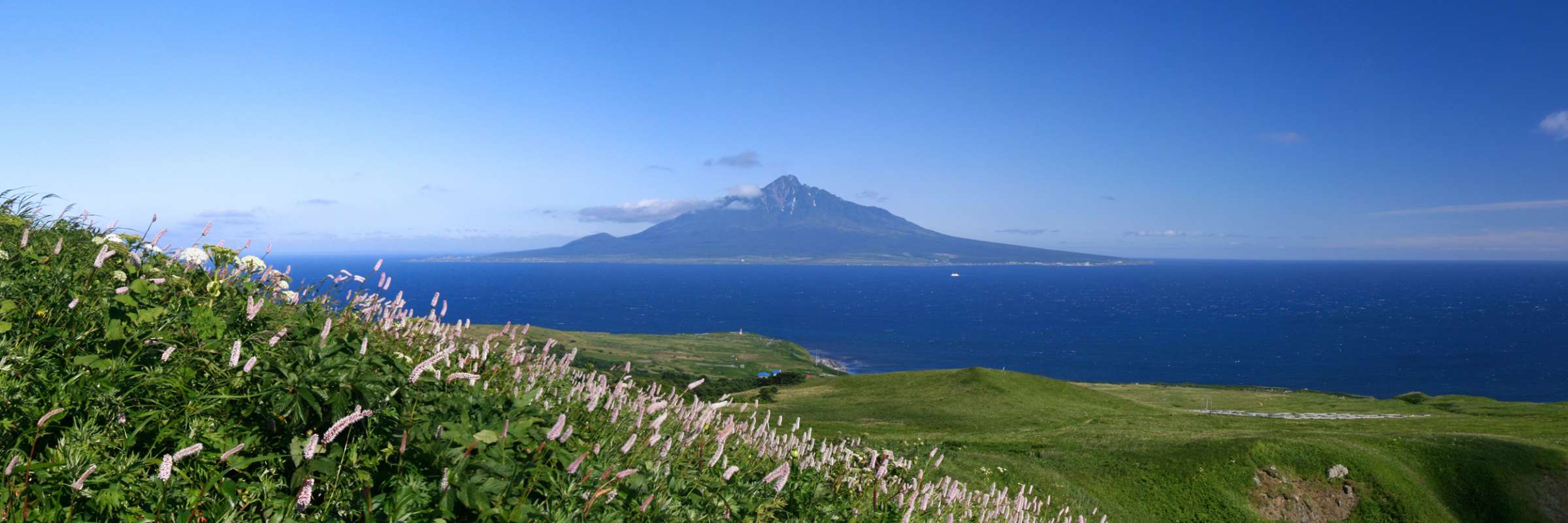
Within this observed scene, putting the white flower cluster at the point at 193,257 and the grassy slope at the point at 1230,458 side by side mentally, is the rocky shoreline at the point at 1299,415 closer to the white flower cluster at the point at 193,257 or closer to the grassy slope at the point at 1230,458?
the grassy slope at the point at 1230,458

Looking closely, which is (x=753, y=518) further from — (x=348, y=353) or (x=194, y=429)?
(x=194, y=429)

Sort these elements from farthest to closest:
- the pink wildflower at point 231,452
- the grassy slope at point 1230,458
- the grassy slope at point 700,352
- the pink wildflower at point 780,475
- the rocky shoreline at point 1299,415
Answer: the grassy slope at point 700,352
the rocky shoreline at point 1299,415
the grassy slope at point 1230,458
the pink wildflower at point 780,475
the pink wildflower at point 231,452

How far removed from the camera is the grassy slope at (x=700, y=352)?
12051 centimetres

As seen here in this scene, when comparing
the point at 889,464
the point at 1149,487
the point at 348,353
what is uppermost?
the point at 348,353

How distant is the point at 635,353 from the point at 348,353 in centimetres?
13188

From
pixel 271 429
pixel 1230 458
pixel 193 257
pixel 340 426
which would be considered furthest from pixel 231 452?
pixel 1230 458

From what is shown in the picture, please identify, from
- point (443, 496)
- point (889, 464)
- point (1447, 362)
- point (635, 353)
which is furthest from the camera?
point (1447, 362)

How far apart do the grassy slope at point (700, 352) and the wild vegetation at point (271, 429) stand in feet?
334

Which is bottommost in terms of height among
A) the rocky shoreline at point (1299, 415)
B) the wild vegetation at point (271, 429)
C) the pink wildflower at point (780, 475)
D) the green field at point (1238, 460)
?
the rocky shoreline at point (1299, 415)

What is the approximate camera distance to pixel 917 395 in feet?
169

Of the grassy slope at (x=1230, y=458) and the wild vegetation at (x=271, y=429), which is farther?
the grassy slope at (x=1230, y=458)

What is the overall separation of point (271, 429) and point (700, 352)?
143 metres

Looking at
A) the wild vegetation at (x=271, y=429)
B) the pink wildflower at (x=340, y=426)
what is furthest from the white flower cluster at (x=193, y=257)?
the pink wildflower at (x=340, y=426)

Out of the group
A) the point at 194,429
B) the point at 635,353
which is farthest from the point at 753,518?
the point at 635,353
